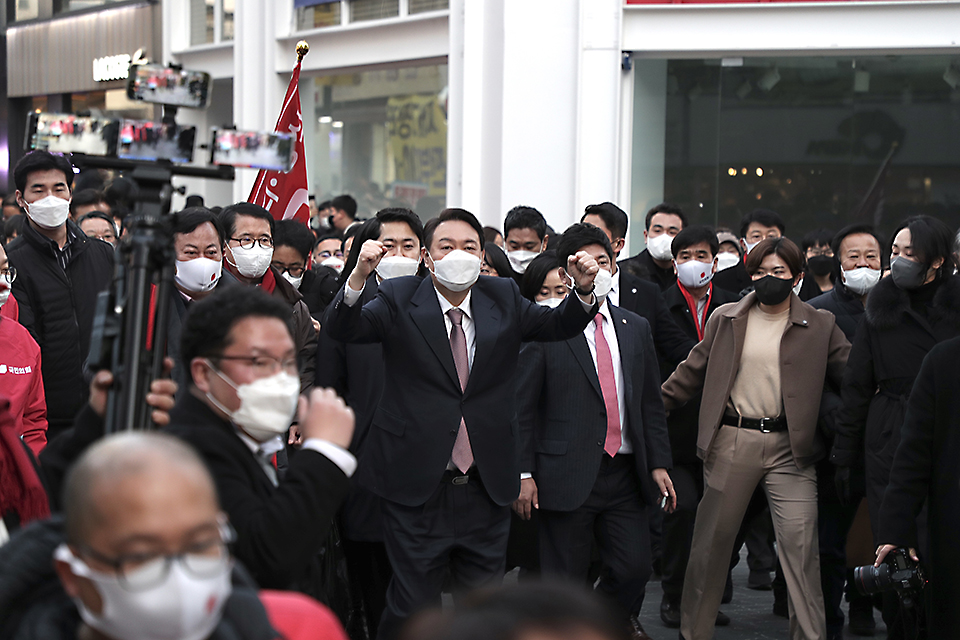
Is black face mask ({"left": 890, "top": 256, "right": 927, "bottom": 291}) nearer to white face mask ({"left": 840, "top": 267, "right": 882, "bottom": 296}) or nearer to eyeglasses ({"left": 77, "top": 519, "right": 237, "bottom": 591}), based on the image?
white face mask ({"left": 840, "top": 267, "right": 882, "bottom": 296})

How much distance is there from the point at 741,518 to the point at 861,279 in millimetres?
1888

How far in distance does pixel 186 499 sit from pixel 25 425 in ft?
10.9

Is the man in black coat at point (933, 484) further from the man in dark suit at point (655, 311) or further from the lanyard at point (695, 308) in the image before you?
the lanyard at point (695, 308)

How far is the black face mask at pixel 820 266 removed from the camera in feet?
30.6

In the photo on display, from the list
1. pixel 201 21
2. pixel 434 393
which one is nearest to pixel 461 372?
pixel 434 393

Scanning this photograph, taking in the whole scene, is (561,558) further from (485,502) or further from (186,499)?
(186,499)

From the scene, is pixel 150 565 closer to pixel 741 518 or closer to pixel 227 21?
pixel 741 518

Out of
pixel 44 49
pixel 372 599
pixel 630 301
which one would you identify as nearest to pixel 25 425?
pixel 372 599

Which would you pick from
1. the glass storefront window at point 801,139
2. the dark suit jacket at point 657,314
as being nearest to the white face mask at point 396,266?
the dark suit jacket at point 657,314

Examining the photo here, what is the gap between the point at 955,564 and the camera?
14.9 ft

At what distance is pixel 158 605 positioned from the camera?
1.96 m

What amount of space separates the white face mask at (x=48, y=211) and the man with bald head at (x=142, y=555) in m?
4.78

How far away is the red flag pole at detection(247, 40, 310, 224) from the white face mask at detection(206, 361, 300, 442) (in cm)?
572

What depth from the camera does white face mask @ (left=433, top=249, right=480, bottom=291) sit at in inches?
211
